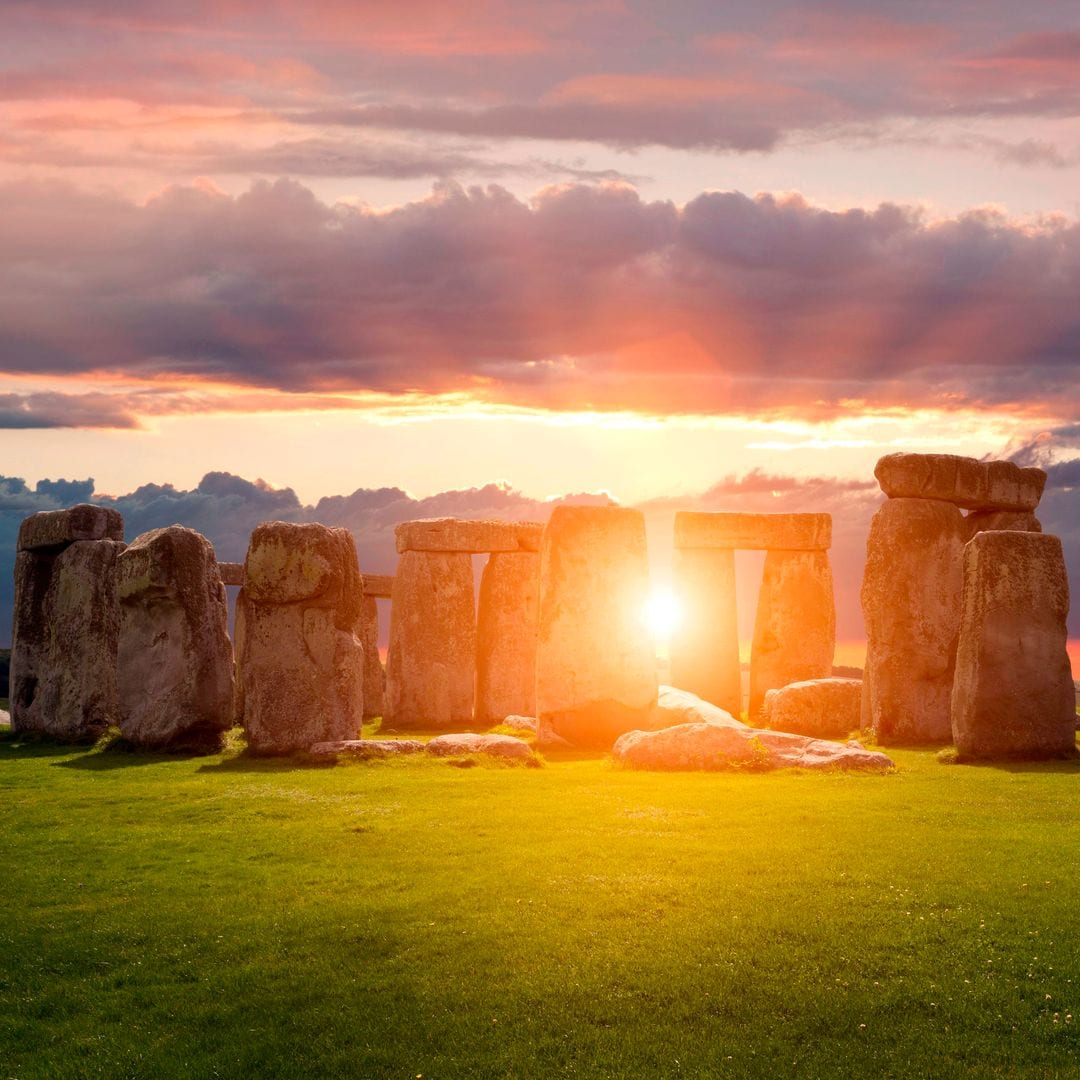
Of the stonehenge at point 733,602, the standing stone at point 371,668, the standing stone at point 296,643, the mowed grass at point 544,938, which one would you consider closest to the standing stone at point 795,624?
the stonehenge at point 733,602

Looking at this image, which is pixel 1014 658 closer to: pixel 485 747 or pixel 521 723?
pixel 485 747

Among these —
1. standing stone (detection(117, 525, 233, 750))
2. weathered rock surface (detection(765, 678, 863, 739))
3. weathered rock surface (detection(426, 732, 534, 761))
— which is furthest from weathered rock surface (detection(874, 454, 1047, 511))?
standing stone (detection(117, 525, 233, 750))

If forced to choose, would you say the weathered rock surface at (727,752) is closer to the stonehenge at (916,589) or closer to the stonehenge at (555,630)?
the stonehenge at (555,630)

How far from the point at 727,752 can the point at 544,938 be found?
838 cm

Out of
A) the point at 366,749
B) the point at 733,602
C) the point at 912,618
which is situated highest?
the point at 733,602

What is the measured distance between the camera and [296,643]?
1870 cm

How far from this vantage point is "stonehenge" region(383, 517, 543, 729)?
27.0m

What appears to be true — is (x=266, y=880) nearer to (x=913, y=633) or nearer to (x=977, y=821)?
(x=977, y=821)

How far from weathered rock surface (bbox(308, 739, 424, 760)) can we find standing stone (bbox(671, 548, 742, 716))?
11759mm

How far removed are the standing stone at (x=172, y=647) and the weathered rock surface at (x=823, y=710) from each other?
10239mm

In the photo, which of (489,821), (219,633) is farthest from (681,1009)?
(219,633)

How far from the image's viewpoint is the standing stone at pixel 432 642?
26938 mm

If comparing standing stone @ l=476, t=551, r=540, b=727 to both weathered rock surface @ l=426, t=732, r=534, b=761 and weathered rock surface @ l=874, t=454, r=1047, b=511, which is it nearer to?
weathered rock surface @ l=874, t=454, r=1047, b=511

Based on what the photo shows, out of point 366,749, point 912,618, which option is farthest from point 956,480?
point 366,749
